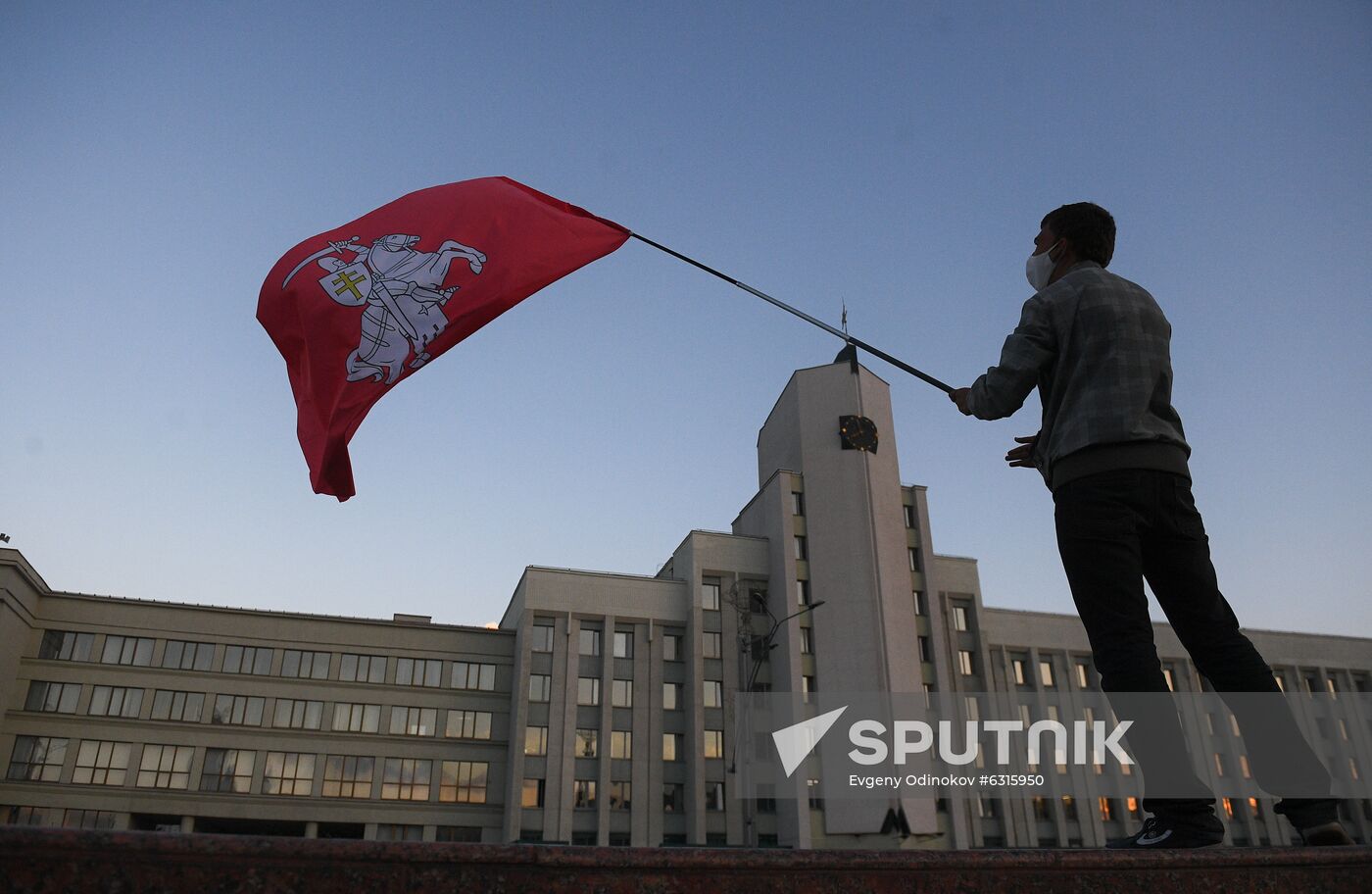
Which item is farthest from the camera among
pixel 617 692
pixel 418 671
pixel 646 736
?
pixel 418 671

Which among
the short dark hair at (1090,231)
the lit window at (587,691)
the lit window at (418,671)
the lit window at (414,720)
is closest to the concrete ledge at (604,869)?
the short dark hair at (1090,231)

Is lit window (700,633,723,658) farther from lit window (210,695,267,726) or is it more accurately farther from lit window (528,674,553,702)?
lit window (210,695,267,726)

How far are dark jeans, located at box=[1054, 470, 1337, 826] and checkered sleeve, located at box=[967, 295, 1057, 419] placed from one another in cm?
43

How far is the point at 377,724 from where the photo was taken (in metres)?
49.5

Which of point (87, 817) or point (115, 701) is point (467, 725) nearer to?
point (115, 701)

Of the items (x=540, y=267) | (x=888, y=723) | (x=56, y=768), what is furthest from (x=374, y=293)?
(x=56, y=768)

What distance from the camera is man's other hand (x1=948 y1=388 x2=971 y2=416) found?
4.06m

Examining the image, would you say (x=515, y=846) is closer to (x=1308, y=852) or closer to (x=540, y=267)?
(x=1308, y=852)

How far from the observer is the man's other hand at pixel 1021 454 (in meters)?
4.27

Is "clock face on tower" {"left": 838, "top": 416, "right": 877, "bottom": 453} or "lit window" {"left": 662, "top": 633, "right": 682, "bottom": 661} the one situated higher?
"clock face on tower" {"left": 838, "top": 416, "right": 877, "bottom": 453}

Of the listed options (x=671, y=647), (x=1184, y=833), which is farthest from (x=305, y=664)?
(x=1184, y=833)

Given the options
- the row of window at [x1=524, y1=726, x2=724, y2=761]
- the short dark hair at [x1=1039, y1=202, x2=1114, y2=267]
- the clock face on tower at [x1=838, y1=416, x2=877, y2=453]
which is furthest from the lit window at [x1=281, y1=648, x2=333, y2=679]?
the short dark hair at [x1=1039, y1=202, x2=1114, y2=267]

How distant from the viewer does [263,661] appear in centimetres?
4991

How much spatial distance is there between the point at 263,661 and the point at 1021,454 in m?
52.7
